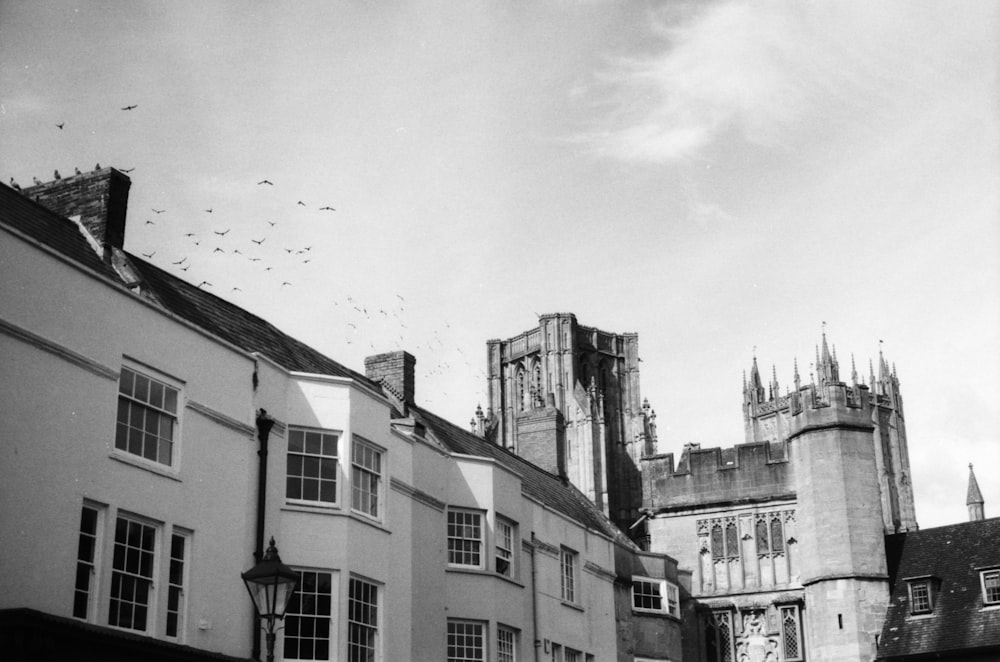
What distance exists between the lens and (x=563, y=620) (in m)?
30.0

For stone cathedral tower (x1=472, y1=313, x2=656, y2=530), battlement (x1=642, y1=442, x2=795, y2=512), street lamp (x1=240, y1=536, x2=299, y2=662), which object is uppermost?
stone cathedral tower (x1=472, y1=313, x2=656, y2=530)

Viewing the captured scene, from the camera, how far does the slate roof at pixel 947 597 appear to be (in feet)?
119

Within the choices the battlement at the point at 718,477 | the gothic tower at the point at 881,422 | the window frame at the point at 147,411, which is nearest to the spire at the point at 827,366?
the gothic tower at the point at 881,422

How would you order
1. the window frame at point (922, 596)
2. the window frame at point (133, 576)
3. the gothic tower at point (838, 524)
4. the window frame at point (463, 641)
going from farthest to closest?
the gothic tower at point (838, 524), the window frame at point (922, 596), the window frame at point (463, 641), the window frame at point (133, 576)

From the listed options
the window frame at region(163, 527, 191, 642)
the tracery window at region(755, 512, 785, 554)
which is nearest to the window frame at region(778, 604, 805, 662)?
the tracery window at region(755, 512, 785, 554)

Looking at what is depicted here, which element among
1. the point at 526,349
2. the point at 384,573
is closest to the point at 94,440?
the point at 384,573

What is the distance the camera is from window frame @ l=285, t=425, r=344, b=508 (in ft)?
70.1

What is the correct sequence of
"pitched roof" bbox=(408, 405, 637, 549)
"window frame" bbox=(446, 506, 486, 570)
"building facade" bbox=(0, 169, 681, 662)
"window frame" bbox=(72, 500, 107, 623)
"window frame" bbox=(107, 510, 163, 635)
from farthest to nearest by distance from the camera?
"pitched roof" bbox=(408, 405, 637, 549) < "window frame" bbox=(446, 506, 486, 570) < "window frame" bbox=(107, 510, 163, 635) < "window frame" bbox=(72, 500, 107, 623) < "building facade" bbox=(0, 169, 681, 662)

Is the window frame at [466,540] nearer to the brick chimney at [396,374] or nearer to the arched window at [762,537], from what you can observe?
the brick chimney at [396,374]

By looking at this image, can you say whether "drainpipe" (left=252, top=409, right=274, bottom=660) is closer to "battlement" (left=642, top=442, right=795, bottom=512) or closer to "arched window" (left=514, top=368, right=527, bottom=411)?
"battlement" (left=642, top=442, right=795, bottom=512)

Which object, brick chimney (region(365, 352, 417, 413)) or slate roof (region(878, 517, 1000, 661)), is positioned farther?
slate roof (region(878, 517, 1000, 661))

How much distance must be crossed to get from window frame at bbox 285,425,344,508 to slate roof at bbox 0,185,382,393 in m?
1.82

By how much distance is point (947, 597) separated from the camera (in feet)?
124

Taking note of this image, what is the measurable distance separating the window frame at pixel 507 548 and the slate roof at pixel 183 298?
177 inches
